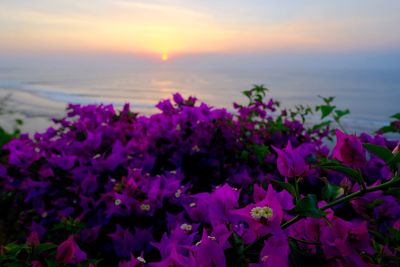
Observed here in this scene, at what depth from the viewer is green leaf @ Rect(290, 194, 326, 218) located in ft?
1.94

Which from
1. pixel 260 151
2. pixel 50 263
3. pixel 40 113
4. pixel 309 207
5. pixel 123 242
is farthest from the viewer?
pixel 40 113

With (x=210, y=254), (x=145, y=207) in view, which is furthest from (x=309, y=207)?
(x=145, y=207)

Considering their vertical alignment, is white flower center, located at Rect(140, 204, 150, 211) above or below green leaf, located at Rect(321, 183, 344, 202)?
below

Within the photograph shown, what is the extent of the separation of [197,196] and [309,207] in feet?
0.78

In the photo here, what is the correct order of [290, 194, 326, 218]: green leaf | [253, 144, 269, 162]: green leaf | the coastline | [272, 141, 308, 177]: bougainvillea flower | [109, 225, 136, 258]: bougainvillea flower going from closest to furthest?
[290, 194, 326, 218]: green leaf → [272, 141, 308, 177]: bougainvillea flower → [109, 225, 136, 258]: bougainvillea flower → [253, 144, 269, 162]: green leaf → the coastline

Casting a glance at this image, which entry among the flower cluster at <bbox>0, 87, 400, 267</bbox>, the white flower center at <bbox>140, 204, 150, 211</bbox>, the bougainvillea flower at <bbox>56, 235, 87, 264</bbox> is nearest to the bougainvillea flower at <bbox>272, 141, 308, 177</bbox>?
the flower cluster at <bbox>0, 87, 400, 267</bbox>

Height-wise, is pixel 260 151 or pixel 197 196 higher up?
pixel 197 196

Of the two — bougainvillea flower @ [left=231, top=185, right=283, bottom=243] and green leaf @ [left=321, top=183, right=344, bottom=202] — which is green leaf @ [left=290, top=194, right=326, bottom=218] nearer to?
bougainvillea flower @ [left=231, top=185, right=283, bottom=243]

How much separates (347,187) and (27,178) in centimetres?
155

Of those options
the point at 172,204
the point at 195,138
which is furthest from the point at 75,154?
the point at 172,204

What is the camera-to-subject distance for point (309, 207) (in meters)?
0.60

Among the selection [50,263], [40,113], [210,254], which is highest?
[210,254]

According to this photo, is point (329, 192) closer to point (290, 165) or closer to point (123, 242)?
point (290, 165)

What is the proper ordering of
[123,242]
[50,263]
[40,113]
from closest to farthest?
[50,263]
[123,242]
[40,113]
